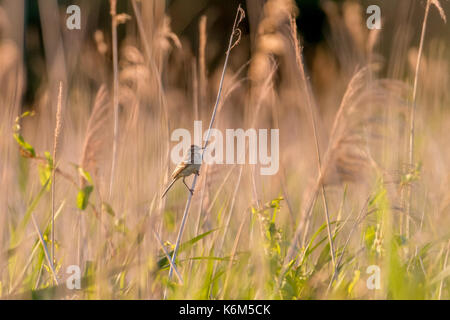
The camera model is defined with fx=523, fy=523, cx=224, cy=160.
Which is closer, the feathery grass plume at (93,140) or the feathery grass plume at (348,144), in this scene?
the feathery grass plume at (348,144)

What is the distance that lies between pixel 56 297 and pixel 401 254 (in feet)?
3.17

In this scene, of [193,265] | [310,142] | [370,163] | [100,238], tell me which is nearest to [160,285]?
[193,265]

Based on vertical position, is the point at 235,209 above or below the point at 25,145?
below

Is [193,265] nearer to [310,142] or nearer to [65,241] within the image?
[65,241]

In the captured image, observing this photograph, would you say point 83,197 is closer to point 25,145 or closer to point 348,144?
point 25,145

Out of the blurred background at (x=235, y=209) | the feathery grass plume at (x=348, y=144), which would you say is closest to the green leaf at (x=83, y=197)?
the blurred background at (x=235, y=209)

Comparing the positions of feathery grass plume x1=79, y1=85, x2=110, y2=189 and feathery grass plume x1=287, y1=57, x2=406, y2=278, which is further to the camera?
feathery grass plume x1=79, y1=85, x2=110, y2=189

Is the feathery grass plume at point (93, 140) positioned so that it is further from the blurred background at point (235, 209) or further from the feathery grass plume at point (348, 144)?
the feathery grass plume at point (348, 144)

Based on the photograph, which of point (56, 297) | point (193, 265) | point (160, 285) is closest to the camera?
point (56, 297)

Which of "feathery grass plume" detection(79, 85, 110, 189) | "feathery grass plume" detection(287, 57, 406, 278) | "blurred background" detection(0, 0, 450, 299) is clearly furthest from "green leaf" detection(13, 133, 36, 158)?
"feathery grass plume" detection(287, 57, 406, 278)

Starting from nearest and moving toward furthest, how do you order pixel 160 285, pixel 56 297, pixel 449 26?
1. pixel 56 297
2. pixel 160 285
3. pixel 449 26

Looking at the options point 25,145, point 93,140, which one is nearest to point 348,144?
point 93,140

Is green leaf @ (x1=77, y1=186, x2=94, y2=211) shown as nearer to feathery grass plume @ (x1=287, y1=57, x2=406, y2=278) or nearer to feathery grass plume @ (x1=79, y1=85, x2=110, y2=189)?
feathery grass plume @ (x1=79, y1=85, x2=110, y2=189)

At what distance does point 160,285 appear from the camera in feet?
4.88
